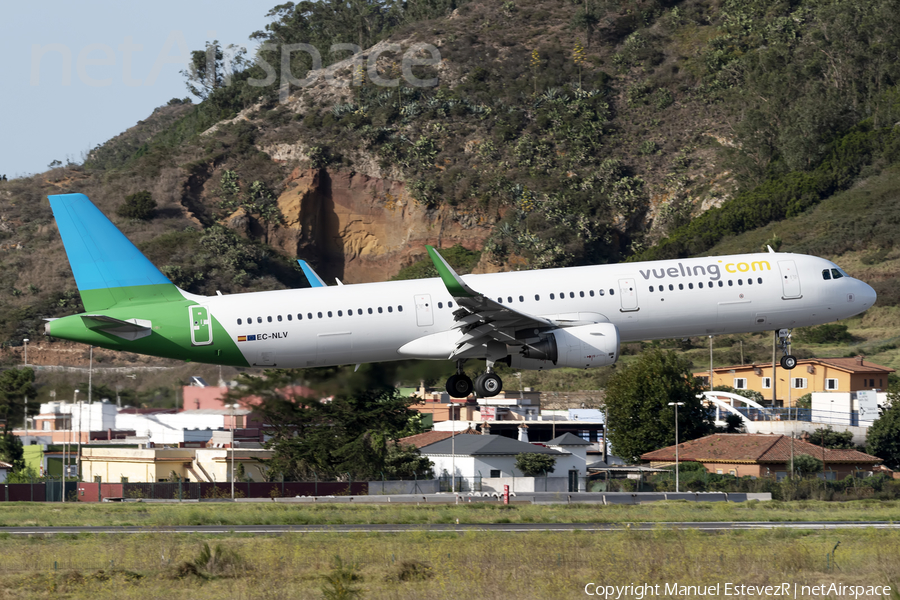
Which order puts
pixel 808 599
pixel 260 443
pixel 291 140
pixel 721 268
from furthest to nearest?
pixel 291 140 → pixel 260 443 → pixel 721 268 → pixel 808 599

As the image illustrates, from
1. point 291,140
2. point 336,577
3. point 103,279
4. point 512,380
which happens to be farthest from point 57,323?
point 291,140

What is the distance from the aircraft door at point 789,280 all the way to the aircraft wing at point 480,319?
365 inches

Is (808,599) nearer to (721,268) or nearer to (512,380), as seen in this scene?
(721,268)

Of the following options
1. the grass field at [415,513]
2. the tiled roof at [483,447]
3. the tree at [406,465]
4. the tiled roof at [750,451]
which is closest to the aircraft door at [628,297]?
the grass field at [415,513]

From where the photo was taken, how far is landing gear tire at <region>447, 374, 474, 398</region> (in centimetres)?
3806

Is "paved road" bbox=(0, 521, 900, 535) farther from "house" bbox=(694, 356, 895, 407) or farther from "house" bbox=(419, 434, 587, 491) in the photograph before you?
"house" bbox=(694, 356, 895, 407)

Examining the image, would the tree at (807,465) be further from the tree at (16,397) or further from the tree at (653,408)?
the tree at (16,397)

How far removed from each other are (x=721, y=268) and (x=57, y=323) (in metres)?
23.7

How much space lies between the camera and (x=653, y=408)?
9344cm

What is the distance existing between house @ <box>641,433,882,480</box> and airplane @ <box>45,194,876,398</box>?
135 ft

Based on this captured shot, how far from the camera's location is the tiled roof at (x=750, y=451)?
3122 inches

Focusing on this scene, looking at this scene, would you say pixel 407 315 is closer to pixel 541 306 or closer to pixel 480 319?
pixel 480 319

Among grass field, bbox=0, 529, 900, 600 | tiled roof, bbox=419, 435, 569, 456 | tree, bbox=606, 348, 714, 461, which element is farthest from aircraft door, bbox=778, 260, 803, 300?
tree, bbox=606, 348, 714, 461

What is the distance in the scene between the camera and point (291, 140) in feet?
520
